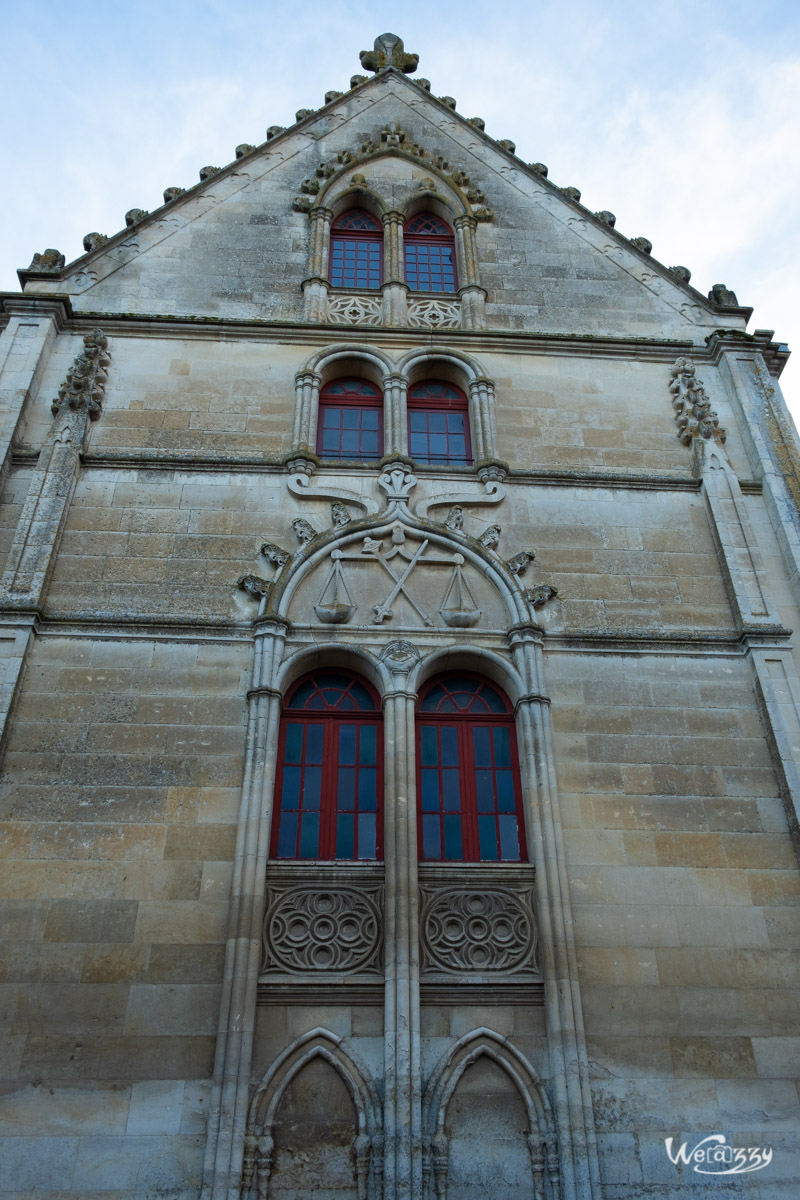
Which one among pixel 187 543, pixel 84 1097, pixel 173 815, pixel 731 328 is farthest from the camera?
pixel 731 328

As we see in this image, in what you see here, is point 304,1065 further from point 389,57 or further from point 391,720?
point 389,57

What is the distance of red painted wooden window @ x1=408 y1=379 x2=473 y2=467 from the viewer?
491 inches

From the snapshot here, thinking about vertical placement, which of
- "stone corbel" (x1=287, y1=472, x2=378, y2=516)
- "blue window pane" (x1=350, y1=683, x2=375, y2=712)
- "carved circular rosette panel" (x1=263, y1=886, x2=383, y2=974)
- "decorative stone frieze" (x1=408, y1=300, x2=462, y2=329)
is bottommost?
"carved circular rosette panel" (x1=263, y1=886, x2=383, y2=974)

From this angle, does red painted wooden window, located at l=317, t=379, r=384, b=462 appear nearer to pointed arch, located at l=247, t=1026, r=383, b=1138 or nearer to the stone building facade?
the stone building facade

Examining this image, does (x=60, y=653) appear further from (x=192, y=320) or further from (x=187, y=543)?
(x=192, y=320)

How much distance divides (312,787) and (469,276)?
27.7 feet

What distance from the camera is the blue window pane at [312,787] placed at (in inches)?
371

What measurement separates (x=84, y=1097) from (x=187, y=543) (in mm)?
5726

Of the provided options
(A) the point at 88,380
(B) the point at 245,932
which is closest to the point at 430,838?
(B) the point at 245,932

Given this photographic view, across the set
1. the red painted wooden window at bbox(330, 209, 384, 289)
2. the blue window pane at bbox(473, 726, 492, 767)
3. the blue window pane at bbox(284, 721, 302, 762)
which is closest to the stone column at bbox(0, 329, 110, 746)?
the blue window pane at bbox(284, 721, 302, 762)

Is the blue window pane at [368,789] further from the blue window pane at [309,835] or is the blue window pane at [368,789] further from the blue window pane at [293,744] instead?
the blue window pane at [293,744]

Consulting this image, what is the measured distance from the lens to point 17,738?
9.38 meters

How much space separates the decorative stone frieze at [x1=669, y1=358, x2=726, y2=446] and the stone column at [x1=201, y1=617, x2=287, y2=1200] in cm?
619

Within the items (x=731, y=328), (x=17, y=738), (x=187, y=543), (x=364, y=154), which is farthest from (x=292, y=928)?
(x=364, y=154)
